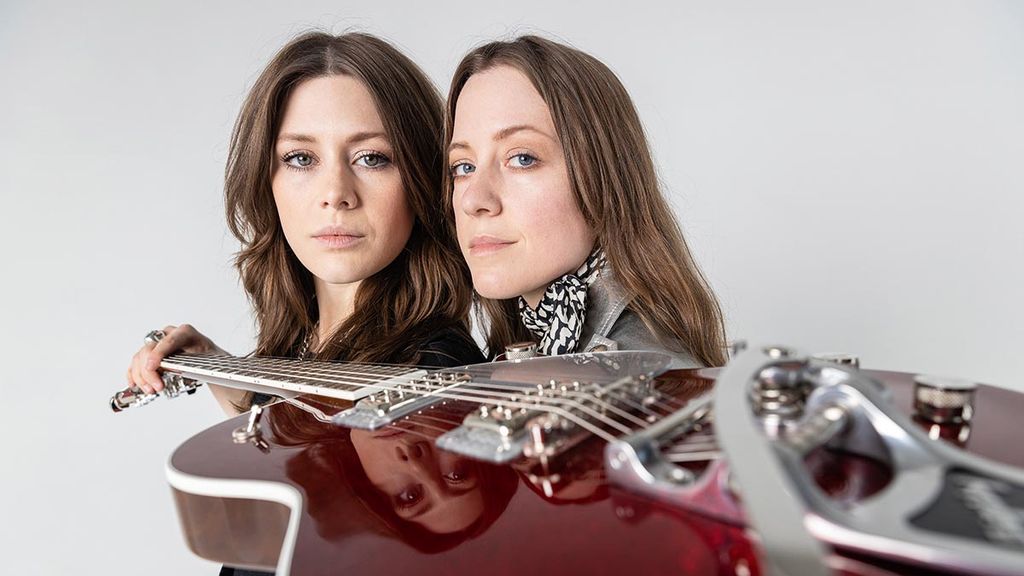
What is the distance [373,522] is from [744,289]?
1.58 m

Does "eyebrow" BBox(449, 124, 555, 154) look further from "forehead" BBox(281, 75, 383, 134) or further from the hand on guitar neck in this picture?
the hand on guitar neck

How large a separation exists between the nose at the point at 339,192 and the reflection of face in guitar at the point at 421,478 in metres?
0.71

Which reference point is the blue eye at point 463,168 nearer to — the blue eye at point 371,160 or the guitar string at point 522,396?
the blue eye at point 371,160

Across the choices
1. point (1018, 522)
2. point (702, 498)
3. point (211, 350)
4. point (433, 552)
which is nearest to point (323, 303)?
point (211, 350)

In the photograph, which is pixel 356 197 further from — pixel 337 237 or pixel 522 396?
pixel 522 396

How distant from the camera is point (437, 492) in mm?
621

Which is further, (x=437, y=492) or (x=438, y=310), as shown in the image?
(x=438, y=310)

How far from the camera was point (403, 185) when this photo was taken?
1.48 meters

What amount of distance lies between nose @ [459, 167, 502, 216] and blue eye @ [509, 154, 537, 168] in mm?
44

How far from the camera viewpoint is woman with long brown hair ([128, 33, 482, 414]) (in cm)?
143

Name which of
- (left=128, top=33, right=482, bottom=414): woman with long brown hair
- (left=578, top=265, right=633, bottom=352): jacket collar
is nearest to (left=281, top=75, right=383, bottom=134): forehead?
(left=128, top=33, right=482, bottom=414): woman with long brown hair

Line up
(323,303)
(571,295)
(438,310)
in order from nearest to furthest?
1. (571,295)
2. (438,310)
3. (323,303)

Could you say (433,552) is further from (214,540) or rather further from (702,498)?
(214,540)

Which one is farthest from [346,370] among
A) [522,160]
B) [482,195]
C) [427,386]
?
[522,160]
